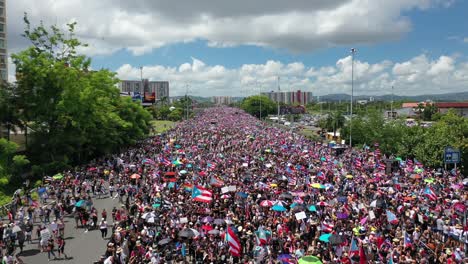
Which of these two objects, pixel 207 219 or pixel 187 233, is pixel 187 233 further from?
pixel 207 219

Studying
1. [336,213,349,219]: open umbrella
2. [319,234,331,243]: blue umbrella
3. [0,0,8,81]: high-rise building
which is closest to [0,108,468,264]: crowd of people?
[336,213,349,219]: open umbrella

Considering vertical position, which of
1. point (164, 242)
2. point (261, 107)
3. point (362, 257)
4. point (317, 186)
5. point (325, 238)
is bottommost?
point (362, 257)

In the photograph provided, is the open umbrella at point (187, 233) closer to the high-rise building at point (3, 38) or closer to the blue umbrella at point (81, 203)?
the blue umbrella at point (81, 203)

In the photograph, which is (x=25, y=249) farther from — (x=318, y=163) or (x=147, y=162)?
(x=318, y=163)

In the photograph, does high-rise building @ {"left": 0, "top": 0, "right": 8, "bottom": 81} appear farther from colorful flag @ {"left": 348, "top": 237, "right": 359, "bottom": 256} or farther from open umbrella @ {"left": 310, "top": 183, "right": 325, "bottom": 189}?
colorful flag @ {"left": 348, "top": 237, "right": 359, "bottom": 256}

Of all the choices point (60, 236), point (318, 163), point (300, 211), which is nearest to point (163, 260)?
point (60, 236)

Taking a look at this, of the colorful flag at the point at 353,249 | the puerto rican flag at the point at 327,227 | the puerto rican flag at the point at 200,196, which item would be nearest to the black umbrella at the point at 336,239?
the colorful flag at the point at 353,249

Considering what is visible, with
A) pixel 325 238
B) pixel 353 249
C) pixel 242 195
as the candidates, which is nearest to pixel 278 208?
pixel 242 195
